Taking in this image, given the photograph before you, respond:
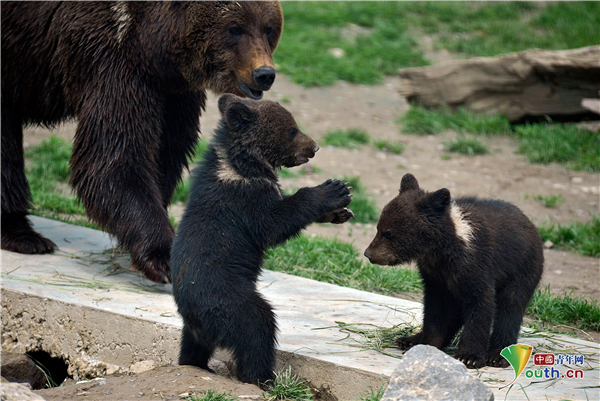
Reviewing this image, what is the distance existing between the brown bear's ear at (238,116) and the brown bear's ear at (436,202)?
1106mm

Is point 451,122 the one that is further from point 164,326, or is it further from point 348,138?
point 164,326

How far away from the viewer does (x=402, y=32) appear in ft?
47.4

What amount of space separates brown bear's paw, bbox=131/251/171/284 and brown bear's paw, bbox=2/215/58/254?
1034 mm

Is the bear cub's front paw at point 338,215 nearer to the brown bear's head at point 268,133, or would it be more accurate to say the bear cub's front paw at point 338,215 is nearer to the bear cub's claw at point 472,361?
the brown bear's head at point 268,133

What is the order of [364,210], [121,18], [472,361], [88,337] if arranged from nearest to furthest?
1. [472,361]
2. [88,337]
3. [121,18]
4. [364,210]

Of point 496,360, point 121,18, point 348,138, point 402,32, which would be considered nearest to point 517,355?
point 496,360

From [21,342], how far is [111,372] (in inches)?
29.1

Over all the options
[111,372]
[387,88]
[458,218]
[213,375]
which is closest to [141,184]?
[111,372]

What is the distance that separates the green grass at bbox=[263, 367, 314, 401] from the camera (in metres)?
3.71

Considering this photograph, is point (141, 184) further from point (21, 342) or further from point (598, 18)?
point (598, 18)

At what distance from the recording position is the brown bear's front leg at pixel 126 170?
16.9 feet

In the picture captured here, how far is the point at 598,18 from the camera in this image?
573 inches

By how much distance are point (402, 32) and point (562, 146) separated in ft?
18.1

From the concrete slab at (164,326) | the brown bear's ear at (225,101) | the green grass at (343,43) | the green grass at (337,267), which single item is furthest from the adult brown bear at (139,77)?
the green grass at (343,43)
